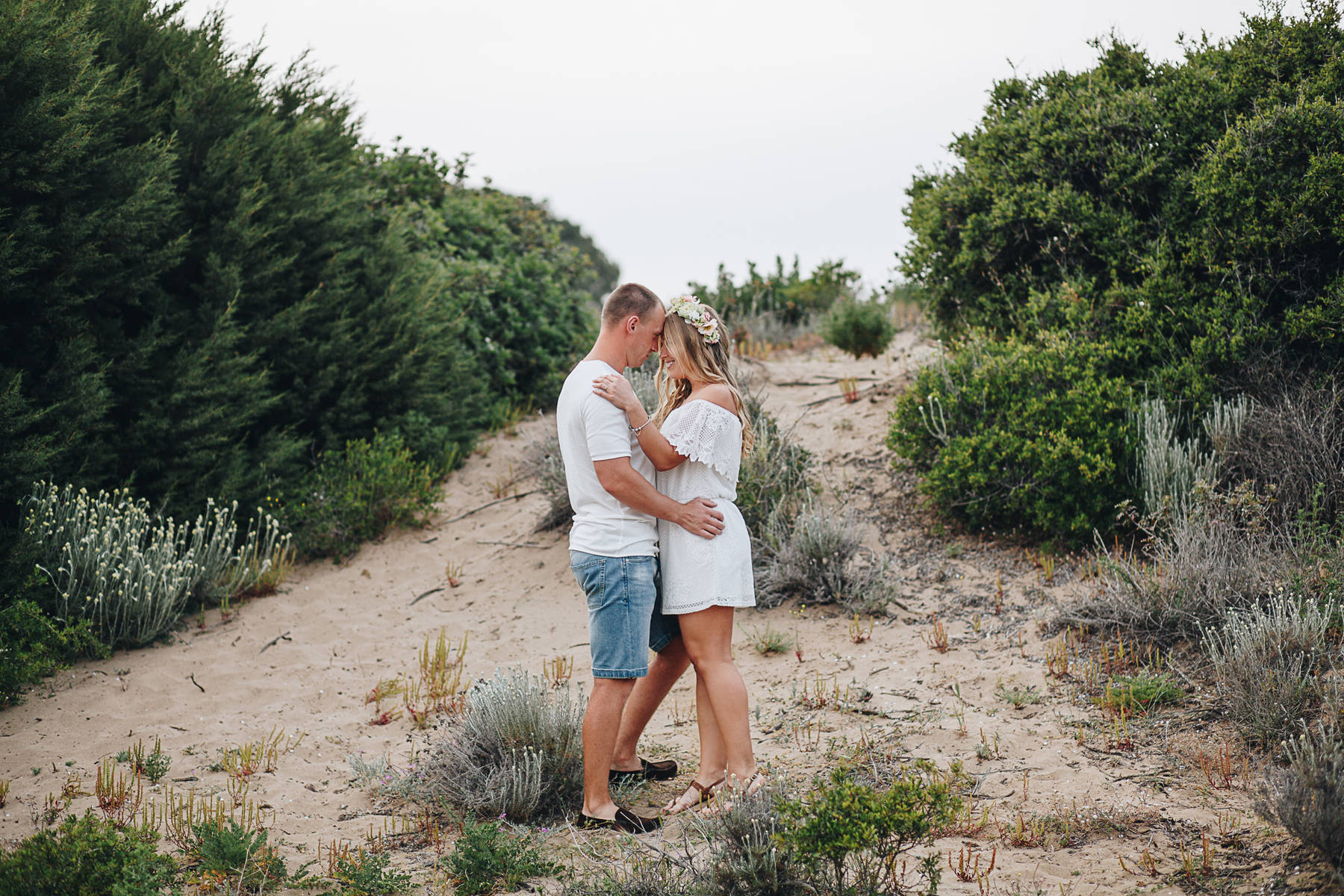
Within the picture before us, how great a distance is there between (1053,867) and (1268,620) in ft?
6.22

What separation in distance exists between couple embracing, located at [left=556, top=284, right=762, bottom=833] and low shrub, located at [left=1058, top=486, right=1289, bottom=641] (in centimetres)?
268

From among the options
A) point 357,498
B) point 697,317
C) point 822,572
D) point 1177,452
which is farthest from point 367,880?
point 1177,452

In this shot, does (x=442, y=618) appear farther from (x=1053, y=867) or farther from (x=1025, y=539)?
(x=1053, y=867)

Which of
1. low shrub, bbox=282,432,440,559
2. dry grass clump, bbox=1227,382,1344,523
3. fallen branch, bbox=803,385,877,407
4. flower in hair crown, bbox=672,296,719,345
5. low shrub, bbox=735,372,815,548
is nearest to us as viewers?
flower in hair crown, bbox=672,296,719,345

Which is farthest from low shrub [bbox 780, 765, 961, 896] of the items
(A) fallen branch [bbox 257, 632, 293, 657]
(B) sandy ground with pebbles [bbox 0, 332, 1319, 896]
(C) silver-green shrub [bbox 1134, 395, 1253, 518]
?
(A) fallen branch [bbox 257, 632, 293, 657]

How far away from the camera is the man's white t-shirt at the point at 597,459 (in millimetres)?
3852

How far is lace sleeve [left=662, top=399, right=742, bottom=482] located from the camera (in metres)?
3.96

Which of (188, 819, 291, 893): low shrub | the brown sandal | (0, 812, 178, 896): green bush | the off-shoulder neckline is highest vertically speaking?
the off-shoulder neckline

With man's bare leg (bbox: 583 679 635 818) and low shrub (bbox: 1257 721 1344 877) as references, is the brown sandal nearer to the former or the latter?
man's bare leg (bbox: 583 679 635 818)

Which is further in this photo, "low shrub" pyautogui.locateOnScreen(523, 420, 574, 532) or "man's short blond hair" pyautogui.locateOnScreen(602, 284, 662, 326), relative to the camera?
"low shrub" pyautogui.locateOnScreen(523, 420, 574, 532)

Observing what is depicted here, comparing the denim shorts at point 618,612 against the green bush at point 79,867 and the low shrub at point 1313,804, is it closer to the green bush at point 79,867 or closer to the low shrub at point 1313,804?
the green bush at point 79,867

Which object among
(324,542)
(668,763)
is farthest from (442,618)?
(668,763)

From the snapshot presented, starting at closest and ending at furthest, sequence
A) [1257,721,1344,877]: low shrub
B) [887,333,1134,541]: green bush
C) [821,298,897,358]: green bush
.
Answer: [1257,721,1344,877]: low shrub < [887,333,1134,541]: green bush < [821,298,897,358]: green bush

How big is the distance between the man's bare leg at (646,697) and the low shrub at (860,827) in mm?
1116
